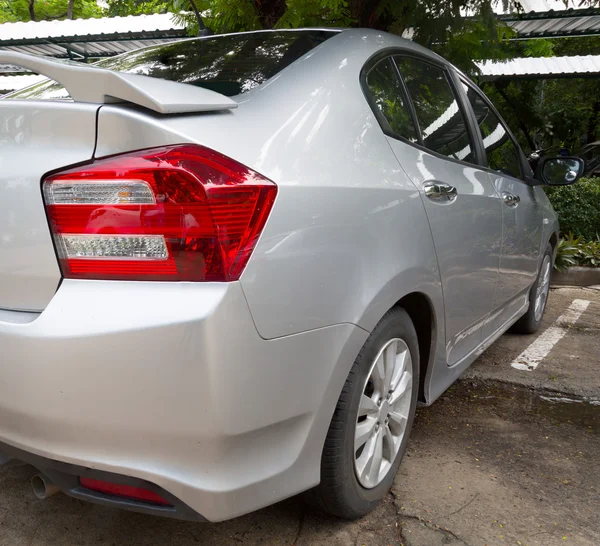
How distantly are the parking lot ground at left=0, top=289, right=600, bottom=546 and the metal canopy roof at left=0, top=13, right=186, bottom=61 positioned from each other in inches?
277

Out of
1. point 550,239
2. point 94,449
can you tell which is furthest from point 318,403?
point 550,239

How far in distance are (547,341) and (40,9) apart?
22196mm

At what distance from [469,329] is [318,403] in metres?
1.33

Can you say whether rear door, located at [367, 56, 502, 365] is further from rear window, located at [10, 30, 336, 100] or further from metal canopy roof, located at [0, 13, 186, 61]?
metal canopy roof, located at [0, 13, 186, 61]

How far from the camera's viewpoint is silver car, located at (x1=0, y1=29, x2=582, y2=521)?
1.45m

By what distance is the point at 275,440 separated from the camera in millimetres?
1637

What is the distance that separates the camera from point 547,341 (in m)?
4.51

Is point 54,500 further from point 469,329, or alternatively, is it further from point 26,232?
point 469,329

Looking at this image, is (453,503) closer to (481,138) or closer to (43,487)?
(43,487)

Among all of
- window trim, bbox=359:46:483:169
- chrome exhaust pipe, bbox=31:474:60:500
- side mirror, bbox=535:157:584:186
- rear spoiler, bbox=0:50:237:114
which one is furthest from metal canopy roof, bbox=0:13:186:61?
chrome exhaust pipe, bbox=31:474:60:500

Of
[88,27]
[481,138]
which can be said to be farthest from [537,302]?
[88,27]

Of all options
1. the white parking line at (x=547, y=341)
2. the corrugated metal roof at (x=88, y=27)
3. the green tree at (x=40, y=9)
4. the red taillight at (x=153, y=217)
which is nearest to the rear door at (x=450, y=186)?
the red taillight at (x=153, y=217)

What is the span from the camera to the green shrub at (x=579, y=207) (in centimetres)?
859

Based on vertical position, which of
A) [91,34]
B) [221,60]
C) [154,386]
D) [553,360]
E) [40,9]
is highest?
[221,60]
